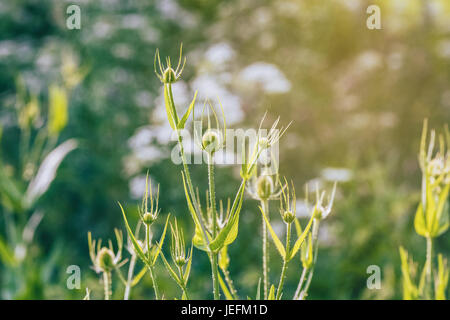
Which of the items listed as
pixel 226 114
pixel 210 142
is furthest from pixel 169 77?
pixel 226 114

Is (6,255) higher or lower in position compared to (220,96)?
lower

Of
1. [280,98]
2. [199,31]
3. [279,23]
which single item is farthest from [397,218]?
A: [199,31]

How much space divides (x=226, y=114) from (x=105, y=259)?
168cm

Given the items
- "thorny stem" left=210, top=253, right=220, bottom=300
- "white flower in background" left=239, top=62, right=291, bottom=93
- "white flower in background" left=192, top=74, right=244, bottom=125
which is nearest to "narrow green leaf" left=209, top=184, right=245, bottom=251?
"thorny stem" left=210, top=253, right=220, bottom=300

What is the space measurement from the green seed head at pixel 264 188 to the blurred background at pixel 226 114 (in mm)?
612

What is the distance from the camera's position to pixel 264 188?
1.98 ft

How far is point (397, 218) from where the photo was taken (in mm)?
2158

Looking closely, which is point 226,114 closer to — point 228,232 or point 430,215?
point 430,215

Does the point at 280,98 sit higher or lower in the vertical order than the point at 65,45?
lower

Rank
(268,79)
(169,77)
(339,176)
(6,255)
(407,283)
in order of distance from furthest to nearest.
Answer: (268,79), (339,176), (6,255), (407,283), (169,77)

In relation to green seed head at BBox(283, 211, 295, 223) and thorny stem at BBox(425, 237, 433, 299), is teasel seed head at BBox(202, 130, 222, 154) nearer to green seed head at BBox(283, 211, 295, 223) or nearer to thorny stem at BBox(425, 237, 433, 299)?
green seed head at BBox(283, 211, 295, 223)

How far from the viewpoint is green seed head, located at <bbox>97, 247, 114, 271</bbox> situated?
0.64m

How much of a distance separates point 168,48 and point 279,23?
2.83 feet

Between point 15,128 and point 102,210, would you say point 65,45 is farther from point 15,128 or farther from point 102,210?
point 102,210
